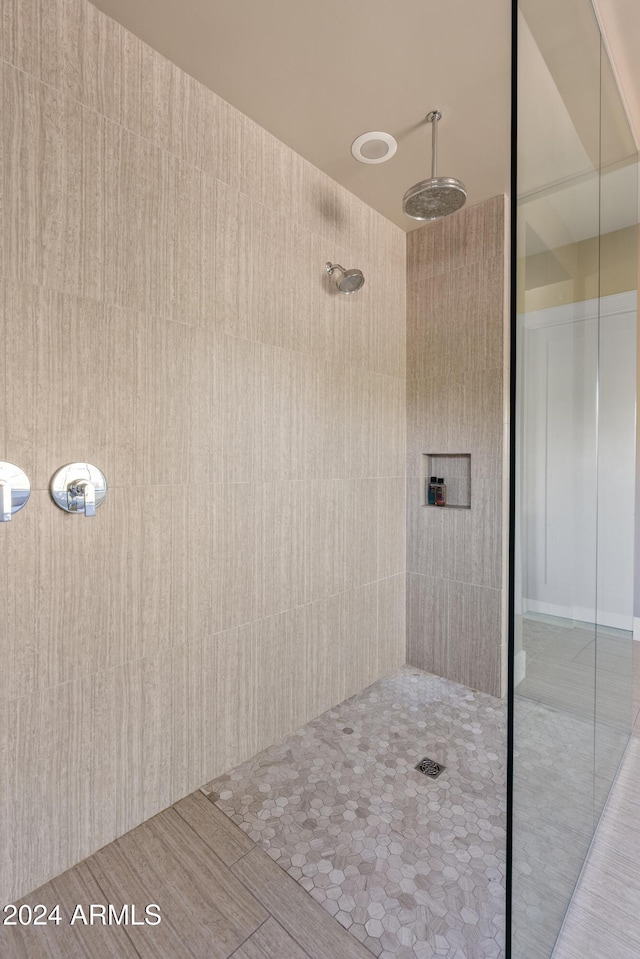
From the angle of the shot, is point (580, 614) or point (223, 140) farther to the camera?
point (223, 140)

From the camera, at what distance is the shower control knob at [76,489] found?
1275 millimetres

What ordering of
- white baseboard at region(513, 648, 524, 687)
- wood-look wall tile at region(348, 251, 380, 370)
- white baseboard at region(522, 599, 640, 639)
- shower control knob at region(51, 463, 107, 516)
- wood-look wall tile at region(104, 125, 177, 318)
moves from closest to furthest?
white baseboard at region(513, 648, 524, 687), white baseboard at region(522, 599, 640, 639), shower control knob at region(51, 463, 107, 516), wood-look wall tile at region(104, 125, 177, 318), wood-look wall tile at region(348, 251, 380, 370)

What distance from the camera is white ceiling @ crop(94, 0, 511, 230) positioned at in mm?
1366

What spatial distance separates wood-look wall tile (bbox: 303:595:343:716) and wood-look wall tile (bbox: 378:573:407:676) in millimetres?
348

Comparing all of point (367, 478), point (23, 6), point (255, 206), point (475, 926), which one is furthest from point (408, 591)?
point (23, 6)

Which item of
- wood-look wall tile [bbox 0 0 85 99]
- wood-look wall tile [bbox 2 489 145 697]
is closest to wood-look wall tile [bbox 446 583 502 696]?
wood-look wall tile [bbox 2 489 145 697]

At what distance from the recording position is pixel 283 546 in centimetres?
195

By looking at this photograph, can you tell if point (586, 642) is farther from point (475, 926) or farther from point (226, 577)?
point (226, 577)

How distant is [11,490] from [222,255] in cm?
108

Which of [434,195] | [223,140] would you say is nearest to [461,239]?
[434,195]

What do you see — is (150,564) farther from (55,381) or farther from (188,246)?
(188,246)

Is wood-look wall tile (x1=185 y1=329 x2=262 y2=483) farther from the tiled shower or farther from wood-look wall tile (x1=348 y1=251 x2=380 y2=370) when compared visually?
wood-look wall tile (x1=348 y1=251 x2=380 y2=370)

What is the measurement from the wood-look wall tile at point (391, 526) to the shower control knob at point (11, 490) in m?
1.67

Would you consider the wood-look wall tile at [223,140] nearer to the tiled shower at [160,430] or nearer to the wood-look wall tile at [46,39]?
the tiled shower at [160,430]
